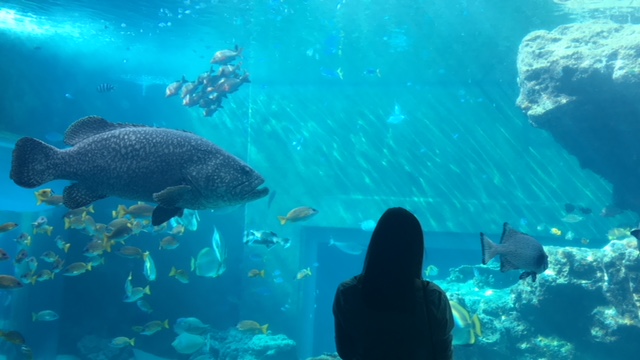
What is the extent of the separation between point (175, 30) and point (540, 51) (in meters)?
14.6

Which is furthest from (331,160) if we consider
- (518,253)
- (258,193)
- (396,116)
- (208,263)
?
(258,193)

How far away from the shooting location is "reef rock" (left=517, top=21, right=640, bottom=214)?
496 inches

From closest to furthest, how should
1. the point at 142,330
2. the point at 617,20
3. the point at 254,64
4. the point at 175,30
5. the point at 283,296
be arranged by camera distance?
the point at 142,330
the point at 617,20
the point at 283,296
the point at 175,30
the point at 254,64

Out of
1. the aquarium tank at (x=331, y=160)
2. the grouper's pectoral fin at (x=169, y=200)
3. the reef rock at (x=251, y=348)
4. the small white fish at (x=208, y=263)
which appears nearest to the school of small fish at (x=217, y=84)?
the aquarium tank at (x=331, y=160)

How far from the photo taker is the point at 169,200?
290 centimetres

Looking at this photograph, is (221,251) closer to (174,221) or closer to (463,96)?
(174,221)

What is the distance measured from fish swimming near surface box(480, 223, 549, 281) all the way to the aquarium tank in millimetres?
5490

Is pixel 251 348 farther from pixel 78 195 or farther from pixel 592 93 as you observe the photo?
pixel 592 93

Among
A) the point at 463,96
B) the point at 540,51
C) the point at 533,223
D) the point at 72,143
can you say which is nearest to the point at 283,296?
the point at 533,223

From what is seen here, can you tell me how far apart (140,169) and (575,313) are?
1083 cm

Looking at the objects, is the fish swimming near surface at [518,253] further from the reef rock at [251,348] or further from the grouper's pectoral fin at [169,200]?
the reef rock at [251,348]

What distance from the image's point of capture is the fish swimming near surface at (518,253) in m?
4.96

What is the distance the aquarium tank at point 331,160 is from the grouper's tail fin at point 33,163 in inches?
265

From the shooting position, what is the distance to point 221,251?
1038 centimetres
